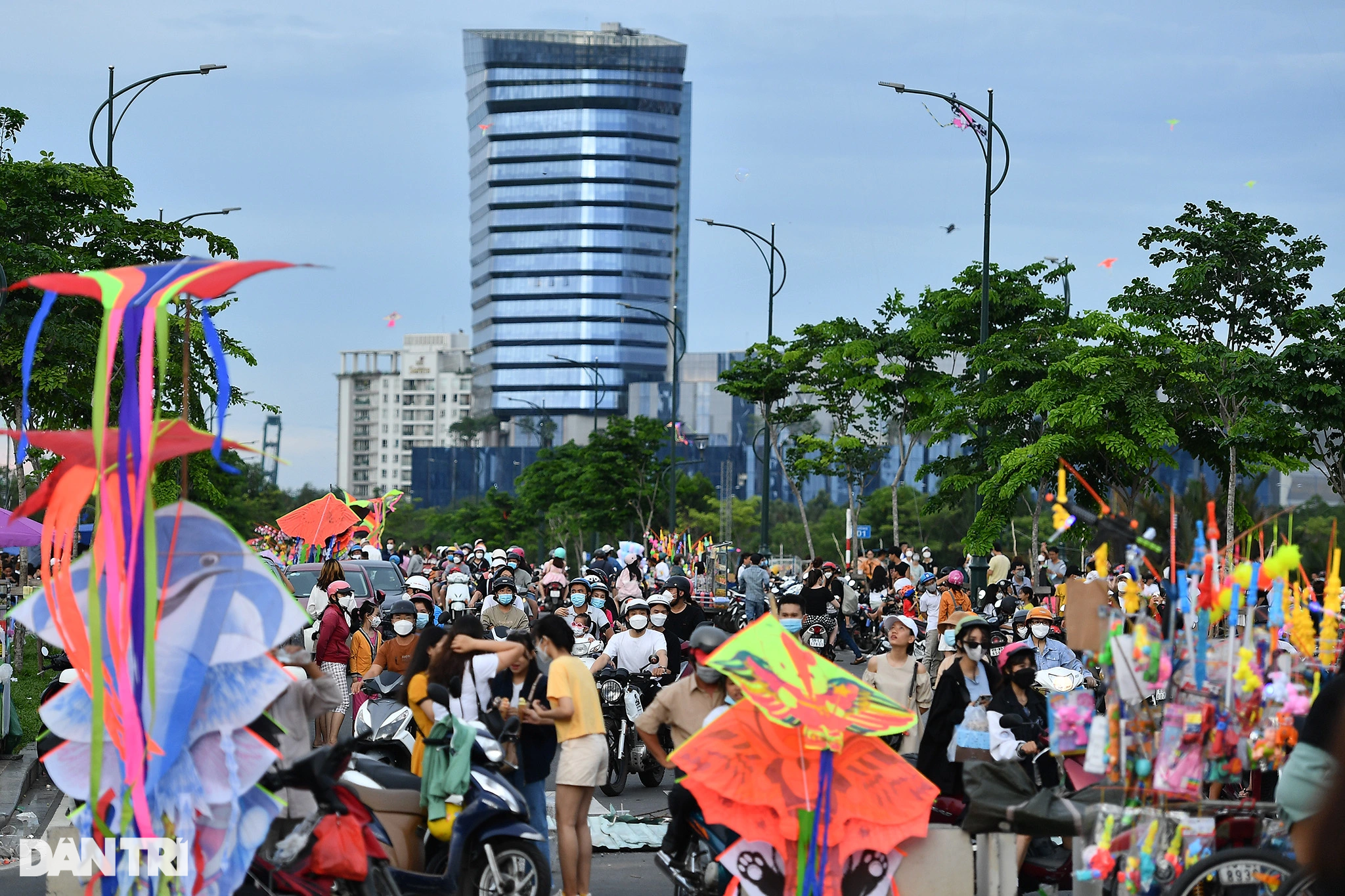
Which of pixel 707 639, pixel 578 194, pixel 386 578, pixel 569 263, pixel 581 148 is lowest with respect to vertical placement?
pixel 386 578

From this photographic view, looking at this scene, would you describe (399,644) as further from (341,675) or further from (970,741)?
(970,741)

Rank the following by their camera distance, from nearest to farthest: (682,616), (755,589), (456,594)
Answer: (682,616), (456,594), (755,589)

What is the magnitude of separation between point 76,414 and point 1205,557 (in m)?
17.3

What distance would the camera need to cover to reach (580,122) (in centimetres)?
15825

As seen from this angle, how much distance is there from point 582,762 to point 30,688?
13734 mm

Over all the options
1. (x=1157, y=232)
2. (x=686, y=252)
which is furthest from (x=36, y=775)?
(x=686, y=252)

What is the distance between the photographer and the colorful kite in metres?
7.36

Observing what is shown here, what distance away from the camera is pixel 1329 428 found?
84.1 feet

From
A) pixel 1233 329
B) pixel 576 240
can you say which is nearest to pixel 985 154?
pixel 1233 329

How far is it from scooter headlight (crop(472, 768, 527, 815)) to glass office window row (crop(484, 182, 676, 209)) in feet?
502

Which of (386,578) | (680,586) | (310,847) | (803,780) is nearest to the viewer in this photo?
(310,847)

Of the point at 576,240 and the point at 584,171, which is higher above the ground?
the point at 584,171

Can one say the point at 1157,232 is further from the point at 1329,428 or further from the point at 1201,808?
the point at 1201,808

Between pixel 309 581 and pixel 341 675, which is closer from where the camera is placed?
pixel 341 675
